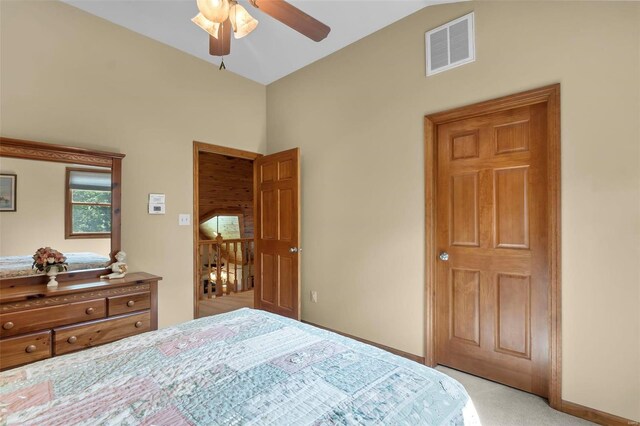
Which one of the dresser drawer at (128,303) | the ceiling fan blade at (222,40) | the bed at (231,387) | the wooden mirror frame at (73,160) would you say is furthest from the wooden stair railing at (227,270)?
the bed at (231,387)

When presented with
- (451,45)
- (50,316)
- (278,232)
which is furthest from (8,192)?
(451,45)

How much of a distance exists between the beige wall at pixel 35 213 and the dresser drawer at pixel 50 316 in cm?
52

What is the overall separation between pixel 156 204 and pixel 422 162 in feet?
8.16

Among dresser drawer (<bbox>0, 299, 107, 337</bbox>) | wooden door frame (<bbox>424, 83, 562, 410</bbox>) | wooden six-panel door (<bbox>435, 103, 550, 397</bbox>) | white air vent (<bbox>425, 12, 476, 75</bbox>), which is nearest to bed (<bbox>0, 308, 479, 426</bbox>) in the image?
dresser drawer (<bbox>0, 299, 107, 337</bbox>)

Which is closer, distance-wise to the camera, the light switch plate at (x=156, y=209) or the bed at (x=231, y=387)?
→ the bed at (x=231, y=387)

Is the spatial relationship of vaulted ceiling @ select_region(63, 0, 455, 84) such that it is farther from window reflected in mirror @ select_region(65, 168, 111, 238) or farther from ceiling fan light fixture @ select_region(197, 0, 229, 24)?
window reflected in mirror @ select_region(65, 168, 111, 238)

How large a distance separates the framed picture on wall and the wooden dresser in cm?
57

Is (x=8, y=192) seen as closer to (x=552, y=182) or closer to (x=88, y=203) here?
(x=88, y=203)

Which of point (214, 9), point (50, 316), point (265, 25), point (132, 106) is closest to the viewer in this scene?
point (214, 9)

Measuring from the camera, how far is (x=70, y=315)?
2.26 metres

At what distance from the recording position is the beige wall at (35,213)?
7.62ft

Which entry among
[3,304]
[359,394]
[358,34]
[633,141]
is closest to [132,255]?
[3,304]

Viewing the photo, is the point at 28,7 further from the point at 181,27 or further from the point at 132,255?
the point at 132,255

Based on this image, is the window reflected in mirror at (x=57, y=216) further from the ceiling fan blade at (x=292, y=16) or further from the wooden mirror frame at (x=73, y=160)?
the ceiling fan blade at (x=292, y=16)
